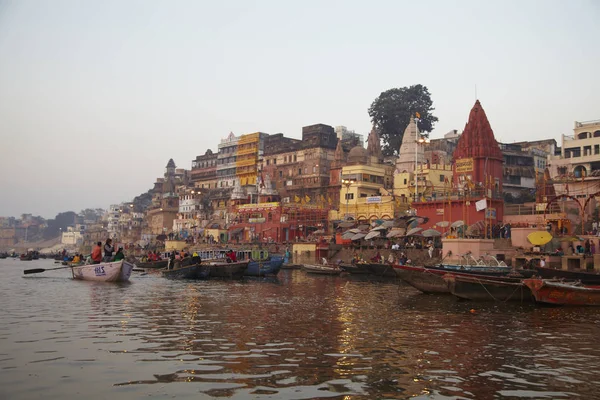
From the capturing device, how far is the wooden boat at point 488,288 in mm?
22281

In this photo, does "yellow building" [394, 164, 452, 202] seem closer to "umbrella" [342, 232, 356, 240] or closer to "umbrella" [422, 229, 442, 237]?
"umbrella" [342, 232, 356, 240]

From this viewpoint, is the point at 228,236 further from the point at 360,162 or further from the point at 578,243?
the point at 578,243

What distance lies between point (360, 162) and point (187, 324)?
180ft

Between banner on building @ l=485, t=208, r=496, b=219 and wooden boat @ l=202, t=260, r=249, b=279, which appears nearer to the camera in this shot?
wooden boat @ l=202, t=260, r=249, b=279

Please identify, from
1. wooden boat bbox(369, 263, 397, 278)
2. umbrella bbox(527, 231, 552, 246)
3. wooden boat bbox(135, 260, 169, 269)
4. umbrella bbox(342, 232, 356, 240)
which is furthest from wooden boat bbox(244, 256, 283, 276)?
umbrella bbox(527, 231, 552, 246)

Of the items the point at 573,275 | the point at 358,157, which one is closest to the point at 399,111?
the point at 358,157

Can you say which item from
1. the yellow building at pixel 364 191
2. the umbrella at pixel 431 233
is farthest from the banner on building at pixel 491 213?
the yellow building at pixel 364 191

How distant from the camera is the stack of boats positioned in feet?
68.7

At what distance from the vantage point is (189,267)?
36156 millimetres

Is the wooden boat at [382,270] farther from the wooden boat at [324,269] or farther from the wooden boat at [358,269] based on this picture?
the wooden boat at [324,269]

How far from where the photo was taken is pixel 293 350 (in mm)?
Answer: 12117

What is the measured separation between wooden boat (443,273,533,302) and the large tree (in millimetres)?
60460

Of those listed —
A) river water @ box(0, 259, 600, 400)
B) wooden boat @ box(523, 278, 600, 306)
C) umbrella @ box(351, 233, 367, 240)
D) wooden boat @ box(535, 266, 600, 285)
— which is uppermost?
umbrella @ box(351, 233, 367, 240)

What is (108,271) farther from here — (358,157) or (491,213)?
(358,157)
